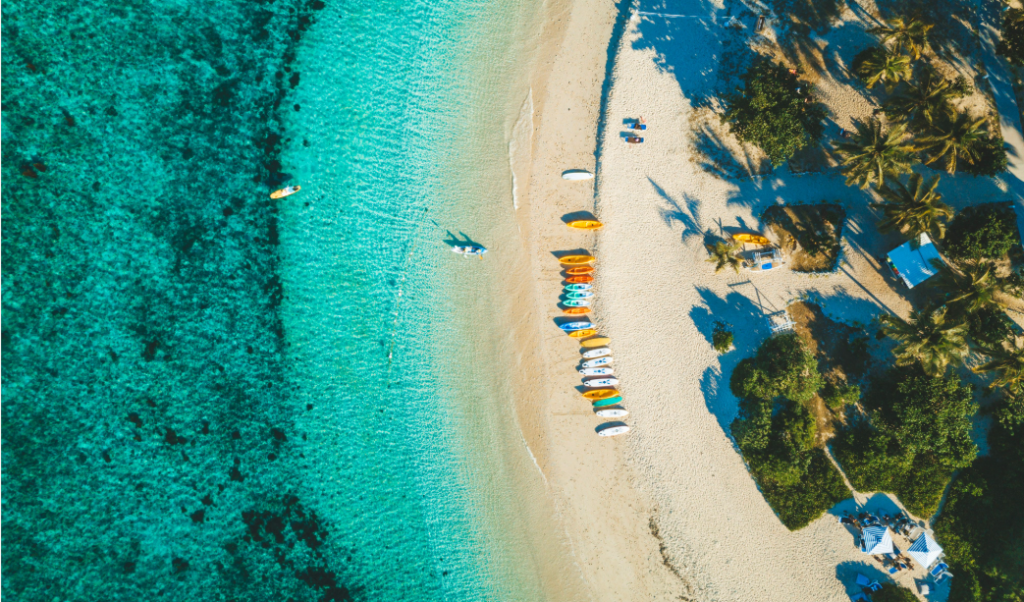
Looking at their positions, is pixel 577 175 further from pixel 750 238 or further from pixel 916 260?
pixel 916 260

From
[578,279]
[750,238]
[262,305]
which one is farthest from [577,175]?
[262,305]

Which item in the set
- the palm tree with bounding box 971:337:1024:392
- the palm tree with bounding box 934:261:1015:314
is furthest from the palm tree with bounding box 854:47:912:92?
the palm tree with bounding box 971:337:1024:392

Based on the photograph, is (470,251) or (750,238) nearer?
(750,238)

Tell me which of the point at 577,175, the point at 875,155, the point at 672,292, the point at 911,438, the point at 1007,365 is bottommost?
the point at 911,438

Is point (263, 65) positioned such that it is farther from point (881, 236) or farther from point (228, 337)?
point (881, 236)

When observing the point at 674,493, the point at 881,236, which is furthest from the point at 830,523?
the point at 881,236

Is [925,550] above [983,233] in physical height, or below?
below

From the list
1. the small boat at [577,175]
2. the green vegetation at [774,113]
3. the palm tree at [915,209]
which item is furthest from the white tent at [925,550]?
the small boat at [577,175]
